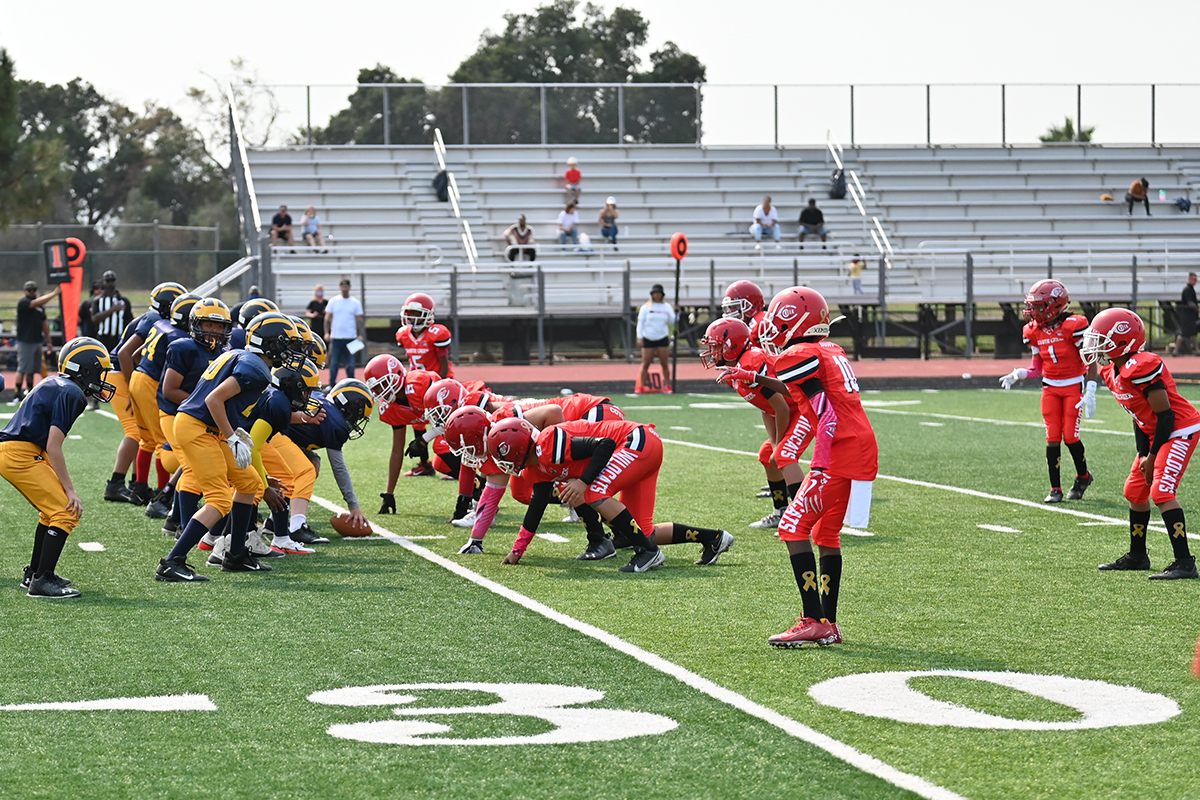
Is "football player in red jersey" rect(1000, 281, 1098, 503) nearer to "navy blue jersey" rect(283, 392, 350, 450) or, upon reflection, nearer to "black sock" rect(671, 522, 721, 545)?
"black sock" rect(671, 522, 721, 545)

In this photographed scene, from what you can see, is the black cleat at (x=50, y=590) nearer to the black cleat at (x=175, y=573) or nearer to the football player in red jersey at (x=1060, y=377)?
the black cleat at (x=175, y=573)

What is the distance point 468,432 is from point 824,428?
245cm

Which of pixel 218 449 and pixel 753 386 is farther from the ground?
pixel 753 386

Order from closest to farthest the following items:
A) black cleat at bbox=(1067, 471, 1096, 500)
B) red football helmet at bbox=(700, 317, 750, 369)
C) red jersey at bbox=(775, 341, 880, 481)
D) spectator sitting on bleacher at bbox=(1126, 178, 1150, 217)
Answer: red jersey at bbox=(775, 341, 880, 481), red football helmet at bbox=(700, 317, 750, 369), black cleat at bbox=(1067, 471, 1096, 500), spectator sitting on bleacher at bbox=(1126, 178, 1150, 217)

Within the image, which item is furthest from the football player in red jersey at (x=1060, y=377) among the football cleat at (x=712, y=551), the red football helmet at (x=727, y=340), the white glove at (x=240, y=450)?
the white glove at (x=240, y=450)

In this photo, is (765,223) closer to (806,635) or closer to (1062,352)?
(1062,352)

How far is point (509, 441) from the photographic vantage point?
8.56 metres

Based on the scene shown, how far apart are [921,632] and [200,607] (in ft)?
12.4

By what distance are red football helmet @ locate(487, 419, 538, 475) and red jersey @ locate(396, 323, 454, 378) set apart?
6341mm

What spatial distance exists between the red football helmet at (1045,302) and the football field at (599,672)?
6.00ft

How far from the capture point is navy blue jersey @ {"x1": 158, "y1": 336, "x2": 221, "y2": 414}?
387 inches

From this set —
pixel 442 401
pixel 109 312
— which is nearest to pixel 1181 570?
pixel 442 401

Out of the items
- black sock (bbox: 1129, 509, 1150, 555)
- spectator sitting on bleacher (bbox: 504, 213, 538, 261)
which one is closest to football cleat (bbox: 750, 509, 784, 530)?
black sock (bbox: 1129, 509, 1150, 555)

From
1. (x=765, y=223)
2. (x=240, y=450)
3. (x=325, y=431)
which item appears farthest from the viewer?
(x=765, y=223)
